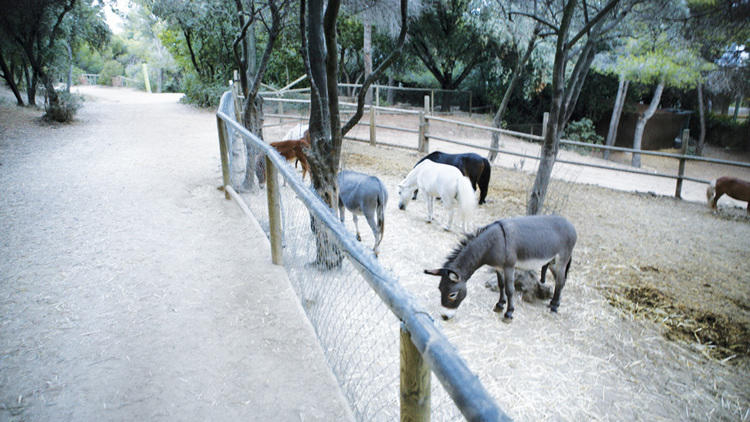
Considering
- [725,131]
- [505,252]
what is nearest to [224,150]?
[505,252]

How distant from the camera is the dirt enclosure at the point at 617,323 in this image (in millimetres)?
2635

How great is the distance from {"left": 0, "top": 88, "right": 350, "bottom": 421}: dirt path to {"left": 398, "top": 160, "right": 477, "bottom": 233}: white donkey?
239 cm

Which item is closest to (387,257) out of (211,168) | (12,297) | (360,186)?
(360,186)

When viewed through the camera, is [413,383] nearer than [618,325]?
Yes

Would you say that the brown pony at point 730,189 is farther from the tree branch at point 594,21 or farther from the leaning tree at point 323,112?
the leaning tree at point 323,112

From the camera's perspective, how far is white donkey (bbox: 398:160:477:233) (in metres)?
5.06

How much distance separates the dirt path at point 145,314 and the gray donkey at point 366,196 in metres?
0.99

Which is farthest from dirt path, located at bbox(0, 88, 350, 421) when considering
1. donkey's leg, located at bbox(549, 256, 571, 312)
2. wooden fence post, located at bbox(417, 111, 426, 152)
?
wooden fence post, located at bbox(417, 111, 426, 152)

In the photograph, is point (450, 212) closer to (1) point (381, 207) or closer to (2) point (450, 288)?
(1) point (381, 207)

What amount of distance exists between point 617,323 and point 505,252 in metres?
1.19

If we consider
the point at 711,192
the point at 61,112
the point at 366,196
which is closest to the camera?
the point at 366,196

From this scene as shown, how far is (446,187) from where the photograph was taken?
17.2 feet

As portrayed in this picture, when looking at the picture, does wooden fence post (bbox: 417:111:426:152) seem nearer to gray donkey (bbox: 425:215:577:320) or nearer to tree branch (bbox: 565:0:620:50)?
tree branch (bbox: 565:0:620:50)

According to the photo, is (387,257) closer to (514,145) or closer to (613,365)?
(613,365)
